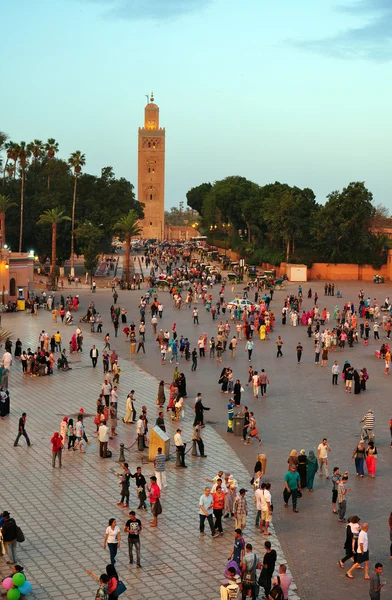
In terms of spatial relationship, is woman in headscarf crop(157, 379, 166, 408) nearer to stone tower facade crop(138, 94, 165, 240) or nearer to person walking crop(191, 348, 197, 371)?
person walking crop(191, 348, 197, 371)

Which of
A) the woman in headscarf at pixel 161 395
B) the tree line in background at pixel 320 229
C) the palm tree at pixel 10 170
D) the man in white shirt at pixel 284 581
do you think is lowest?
the man in white shirt at pixel 284 581

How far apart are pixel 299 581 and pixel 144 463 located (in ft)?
22.6

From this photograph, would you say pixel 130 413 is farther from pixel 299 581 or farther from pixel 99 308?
pixel 99 308

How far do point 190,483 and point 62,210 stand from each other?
54251 mm

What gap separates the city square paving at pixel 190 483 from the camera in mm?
14523

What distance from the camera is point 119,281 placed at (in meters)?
65.0

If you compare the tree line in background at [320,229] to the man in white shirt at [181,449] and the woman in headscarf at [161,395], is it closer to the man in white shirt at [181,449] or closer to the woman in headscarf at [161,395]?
the woman in headscarf at [161,395]

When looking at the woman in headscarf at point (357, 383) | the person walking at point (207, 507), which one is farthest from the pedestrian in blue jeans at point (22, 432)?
the woman in headscarf at point (357, 383)

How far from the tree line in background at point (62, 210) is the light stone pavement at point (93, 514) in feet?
132

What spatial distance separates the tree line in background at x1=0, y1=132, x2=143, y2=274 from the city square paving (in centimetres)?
3367

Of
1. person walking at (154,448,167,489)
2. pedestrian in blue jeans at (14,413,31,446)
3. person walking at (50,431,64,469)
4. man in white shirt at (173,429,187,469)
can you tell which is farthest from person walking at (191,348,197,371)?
person walking at (154,448,167,489)

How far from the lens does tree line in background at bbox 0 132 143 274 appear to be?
68062 mm

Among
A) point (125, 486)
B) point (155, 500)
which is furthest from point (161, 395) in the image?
point (155, 500)

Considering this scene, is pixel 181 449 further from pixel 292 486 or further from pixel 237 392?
pixel 237 392
